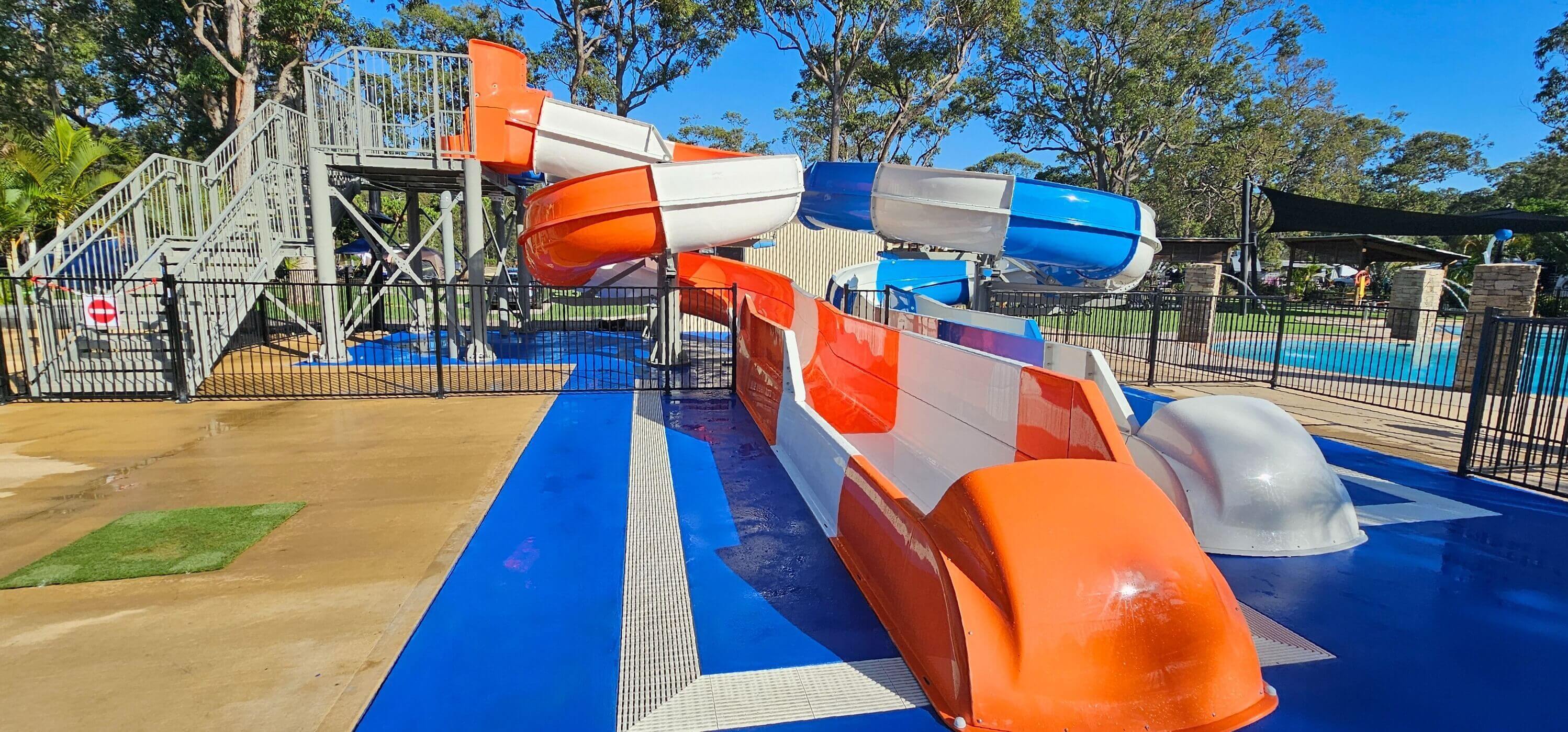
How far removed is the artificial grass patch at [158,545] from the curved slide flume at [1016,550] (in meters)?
3.79

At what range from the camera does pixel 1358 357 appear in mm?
15203

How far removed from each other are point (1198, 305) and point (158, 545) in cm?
1879

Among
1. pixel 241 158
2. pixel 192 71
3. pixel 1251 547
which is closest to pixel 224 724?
pixel 1251 547

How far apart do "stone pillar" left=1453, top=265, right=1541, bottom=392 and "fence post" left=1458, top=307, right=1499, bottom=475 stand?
18.4 ft

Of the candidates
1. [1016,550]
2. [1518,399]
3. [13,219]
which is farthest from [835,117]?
[1016,550]

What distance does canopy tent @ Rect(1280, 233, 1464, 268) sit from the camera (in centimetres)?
2836

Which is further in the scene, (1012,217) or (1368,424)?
(1368,424)

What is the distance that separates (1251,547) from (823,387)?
4.32m

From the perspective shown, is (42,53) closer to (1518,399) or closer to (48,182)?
(48,182)

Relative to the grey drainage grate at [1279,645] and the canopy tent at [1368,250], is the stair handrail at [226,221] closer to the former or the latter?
the grey drainage grate at [1279,645]

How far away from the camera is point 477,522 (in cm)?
476

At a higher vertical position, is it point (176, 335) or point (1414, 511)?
point (176, 335)

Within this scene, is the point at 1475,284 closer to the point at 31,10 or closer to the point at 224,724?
the point at 224,724

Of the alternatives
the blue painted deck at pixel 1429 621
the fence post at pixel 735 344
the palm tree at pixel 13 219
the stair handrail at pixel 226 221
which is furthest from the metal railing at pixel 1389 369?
the palm tree at pixel 13 219
